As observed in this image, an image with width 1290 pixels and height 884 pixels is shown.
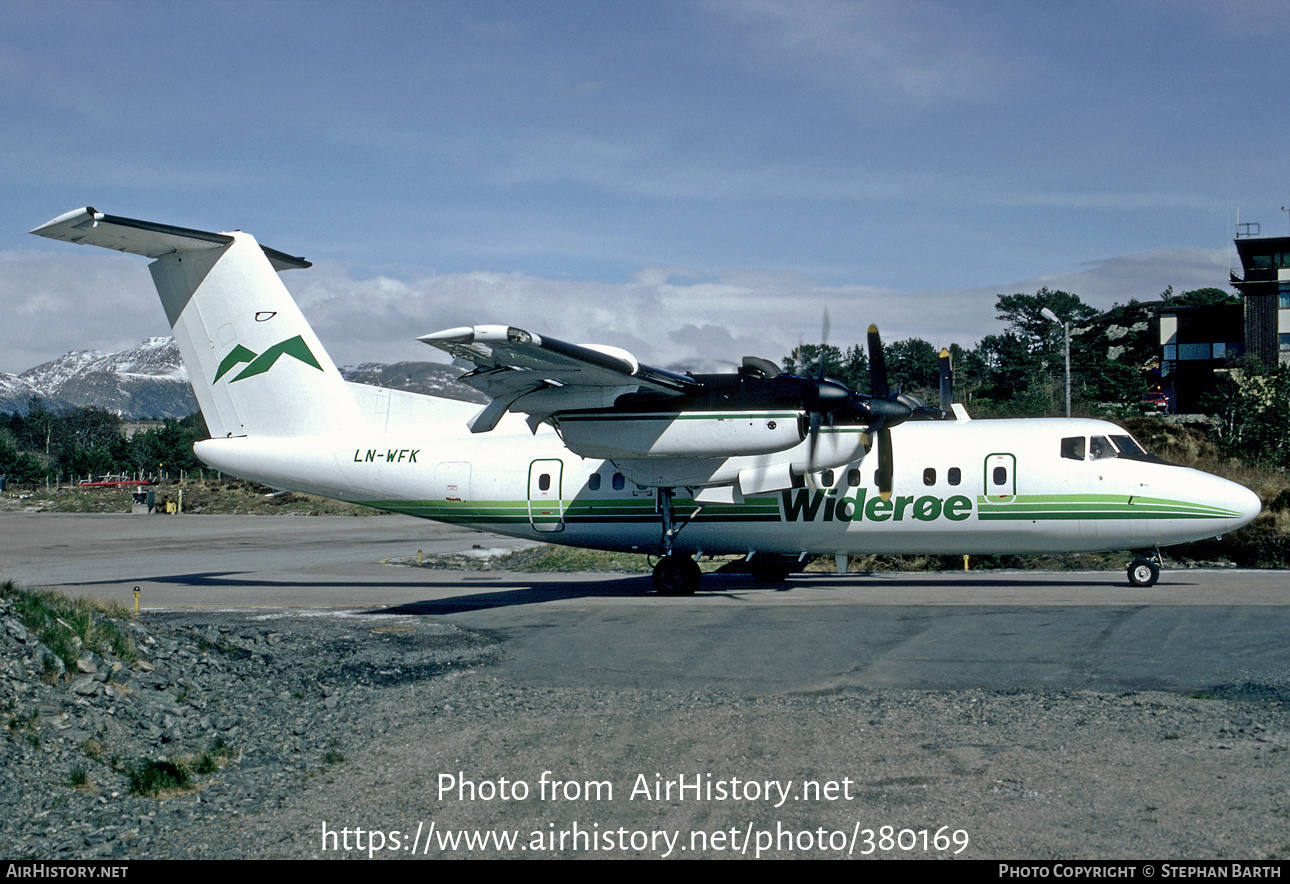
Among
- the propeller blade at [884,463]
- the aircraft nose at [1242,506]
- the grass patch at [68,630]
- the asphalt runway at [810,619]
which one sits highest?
the propeller blade at [884,463]

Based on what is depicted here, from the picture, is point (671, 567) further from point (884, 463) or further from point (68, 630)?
point (68, 630)

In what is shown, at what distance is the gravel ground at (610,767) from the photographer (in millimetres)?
5957

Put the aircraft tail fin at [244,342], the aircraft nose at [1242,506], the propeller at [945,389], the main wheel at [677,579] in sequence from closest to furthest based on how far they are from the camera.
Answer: the aircraft nose at [1242,506], the main wheel at [677,579], the aircraft tail fin at [244,342], the propeller at [945,389]

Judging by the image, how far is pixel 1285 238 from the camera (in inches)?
2539

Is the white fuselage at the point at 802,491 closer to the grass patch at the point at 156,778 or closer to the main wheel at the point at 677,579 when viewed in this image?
the main wheel at the point at 677,579

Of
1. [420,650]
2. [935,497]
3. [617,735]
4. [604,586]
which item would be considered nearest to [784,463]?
[935,497]

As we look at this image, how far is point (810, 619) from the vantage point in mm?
15141

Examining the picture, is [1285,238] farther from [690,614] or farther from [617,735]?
[617,735]

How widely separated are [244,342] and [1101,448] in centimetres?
1692

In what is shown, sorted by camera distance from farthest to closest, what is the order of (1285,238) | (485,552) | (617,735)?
(1285,238) → (485,552) → (617,735)

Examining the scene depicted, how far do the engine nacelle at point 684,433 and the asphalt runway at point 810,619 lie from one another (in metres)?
2.78

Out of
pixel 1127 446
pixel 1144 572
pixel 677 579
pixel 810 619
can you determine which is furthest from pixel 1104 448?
pixel 677 579

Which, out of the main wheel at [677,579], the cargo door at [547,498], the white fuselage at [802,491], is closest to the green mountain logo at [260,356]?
the white fuselage at [802,491]

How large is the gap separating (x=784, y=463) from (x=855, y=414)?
5.35ft
